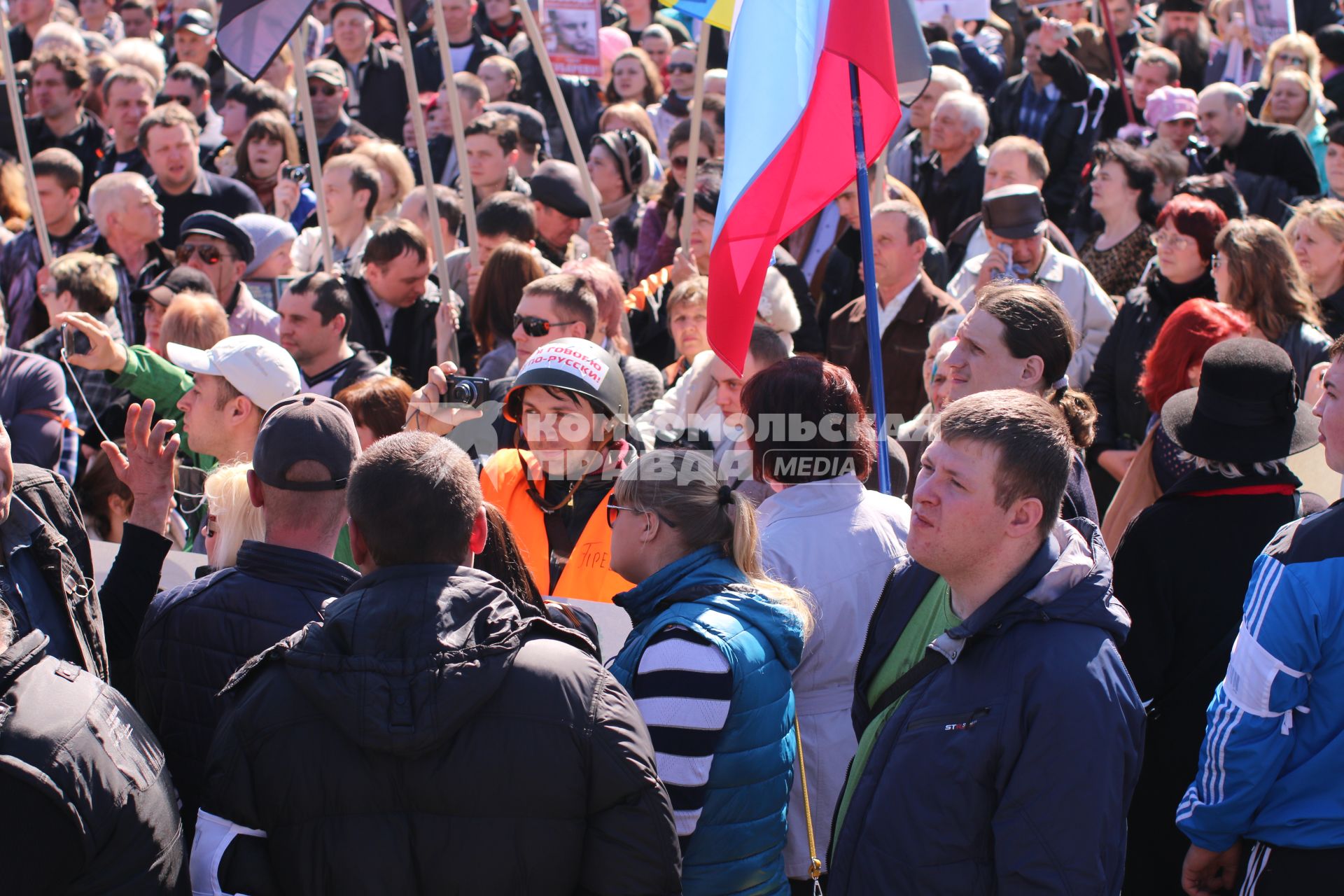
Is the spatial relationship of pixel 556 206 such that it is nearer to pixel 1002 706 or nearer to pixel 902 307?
pixel 902 307

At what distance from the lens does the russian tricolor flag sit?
A: 3.69m

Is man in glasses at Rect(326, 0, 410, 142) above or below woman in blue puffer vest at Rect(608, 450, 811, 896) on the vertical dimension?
above

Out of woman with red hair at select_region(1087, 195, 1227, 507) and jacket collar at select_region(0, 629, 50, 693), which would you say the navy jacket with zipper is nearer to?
jacket collar at select_region(0, 629, 50, 693)

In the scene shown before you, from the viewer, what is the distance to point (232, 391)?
429cm

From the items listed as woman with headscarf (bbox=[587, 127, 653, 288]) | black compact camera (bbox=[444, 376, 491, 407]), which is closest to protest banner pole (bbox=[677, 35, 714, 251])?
woman with headscarf (bbox=[587, 127, 653, 288])

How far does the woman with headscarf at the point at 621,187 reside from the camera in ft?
26.7

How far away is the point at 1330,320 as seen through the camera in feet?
17.9

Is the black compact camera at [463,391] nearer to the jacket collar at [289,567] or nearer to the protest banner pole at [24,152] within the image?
the jacket collar at [289,567]

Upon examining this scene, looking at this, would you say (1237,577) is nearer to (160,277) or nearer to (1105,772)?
(1105,772)

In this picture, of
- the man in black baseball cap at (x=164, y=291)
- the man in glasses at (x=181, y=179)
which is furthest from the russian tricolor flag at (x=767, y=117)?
the man in glasses at (x=181, y=179)

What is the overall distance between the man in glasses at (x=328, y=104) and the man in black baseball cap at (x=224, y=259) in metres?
3.39

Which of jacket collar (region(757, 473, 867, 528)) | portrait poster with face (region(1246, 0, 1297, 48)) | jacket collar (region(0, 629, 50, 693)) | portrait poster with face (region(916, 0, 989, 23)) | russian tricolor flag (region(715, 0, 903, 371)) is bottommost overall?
jacket collar (region(757, 473, 867, 528))

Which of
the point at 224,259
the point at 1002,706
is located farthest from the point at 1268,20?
the point at 1002,706

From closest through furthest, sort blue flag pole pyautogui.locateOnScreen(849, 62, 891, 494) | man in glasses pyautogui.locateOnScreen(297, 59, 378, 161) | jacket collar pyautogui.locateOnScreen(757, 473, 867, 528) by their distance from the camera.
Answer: jacket collar pyautogui.locateOnScreen(757, 473, 867, 528) < blue flag pole pyautogui.locateOnScreen(849, 62, 891, 494) < man in glasses pyautogui.locateOnScreen(297, 59, 378, 161)
